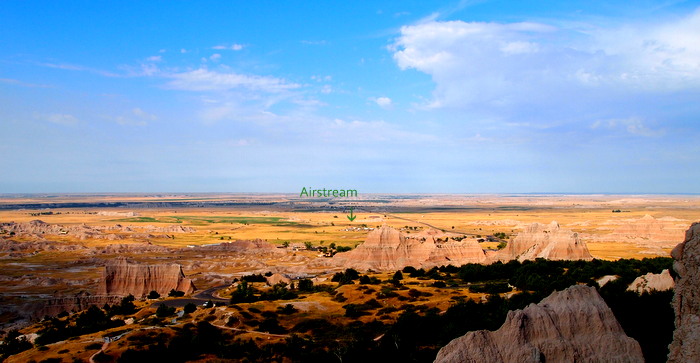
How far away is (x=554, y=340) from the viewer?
57.1 ft

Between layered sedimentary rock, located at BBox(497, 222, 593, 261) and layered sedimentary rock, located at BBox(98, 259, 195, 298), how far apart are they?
44.4 meters

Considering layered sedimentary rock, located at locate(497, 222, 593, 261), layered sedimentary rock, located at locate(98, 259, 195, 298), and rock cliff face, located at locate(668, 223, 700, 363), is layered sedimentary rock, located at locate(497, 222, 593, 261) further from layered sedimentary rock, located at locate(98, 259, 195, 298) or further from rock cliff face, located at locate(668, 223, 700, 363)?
rock cliff face, located at locate(668, 223, 700, 363)

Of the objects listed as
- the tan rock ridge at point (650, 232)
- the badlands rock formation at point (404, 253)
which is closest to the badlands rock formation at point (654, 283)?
the badlands rock formation at point (404, 253)

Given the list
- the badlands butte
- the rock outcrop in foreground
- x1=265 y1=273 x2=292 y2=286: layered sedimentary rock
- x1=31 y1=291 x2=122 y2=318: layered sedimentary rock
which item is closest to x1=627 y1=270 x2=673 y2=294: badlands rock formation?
the badlands butte

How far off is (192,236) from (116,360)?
102 m

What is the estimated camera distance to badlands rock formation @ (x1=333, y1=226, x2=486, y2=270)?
72137 mm

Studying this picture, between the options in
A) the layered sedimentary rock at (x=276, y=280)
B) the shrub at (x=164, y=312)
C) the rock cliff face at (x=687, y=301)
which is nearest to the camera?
the rock cliff face at (x=687, y=301)

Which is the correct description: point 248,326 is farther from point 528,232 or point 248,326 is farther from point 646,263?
point 528,232

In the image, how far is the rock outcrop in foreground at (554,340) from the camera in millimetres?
16922

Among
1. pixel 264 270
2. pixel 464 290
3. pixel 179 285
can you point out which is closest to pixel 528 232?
pixel 464 290

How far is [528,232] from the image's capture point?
72125 millimetres

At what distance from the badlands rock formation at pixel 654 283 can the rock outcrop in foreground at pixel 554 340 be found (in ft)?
48.2

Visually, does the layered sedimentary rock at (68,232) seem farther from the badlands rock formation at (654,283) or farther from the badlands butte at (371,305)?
the badlands rock formation at (654,283)

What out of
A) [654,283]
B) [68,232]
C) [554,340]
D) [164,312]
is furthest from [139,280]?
[68,232]
